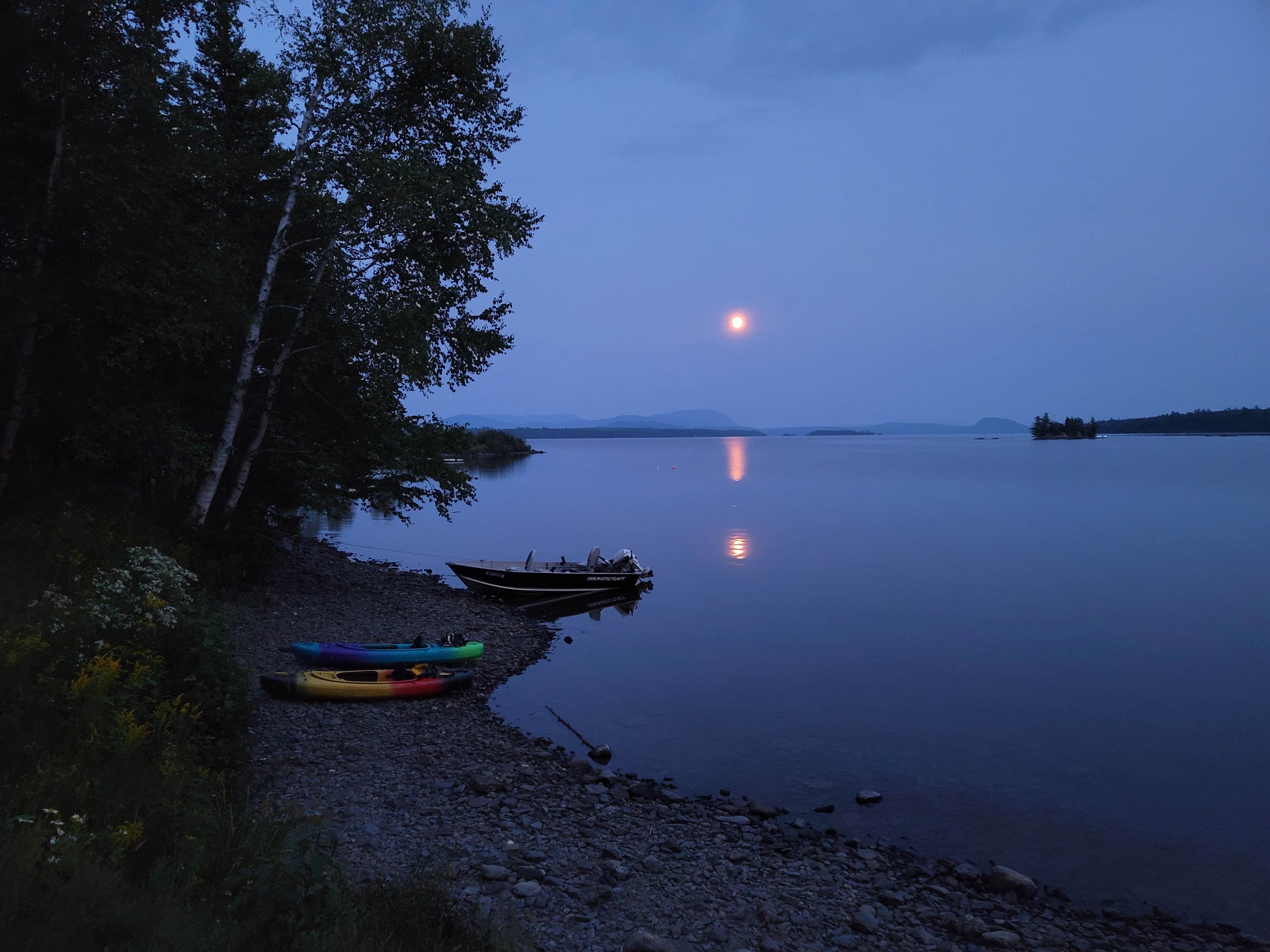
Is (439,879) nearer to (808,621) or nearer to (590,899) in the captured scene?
(590,899)

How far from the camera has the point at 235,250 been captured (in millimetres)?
19422

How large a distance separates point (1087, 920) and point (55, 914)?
40.2 feet

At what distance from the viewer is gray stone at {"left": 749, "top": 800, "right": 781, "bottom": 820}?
13484 millimetres

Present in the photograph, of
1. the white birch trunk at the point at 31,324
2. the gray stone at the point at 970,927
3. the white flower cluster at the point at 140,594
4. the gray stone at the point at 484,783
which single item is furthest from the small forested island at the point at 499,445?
the gray stone at the point at 970,927

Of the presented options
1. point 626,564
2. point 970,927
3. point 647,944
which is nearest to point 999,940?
point 970,927

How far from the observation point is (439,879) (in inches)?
336

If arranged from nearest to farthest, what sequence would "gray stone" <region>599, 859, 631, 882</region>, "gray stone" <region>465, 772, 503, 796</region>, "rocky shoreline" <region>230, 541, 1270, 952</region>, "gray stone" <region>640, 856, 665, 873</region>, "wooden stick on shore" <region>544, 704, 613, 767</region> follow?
"rocky shoreline" <region>230, 541, 1270, 952</region> < "gray stone" <region>599, 859, 631, 882</region> < "gray stone" <region>640, 856, 665, 873</region> < "gray stone" <region>465, 772, 503, 796</region> < "wooden stick on shore" <region>544, 704, 613, 767</region>

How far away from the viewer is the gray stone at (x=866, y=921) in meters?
9.84

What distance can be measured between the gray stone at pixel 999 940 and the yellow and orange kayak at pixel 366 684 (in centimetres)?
1221

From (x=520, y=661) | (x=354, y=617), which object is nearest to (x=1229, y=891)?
(x=520, y=661)

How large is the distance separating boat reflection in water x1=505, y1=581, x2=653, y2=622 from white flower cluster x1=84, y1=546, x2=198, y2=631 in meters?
16.9

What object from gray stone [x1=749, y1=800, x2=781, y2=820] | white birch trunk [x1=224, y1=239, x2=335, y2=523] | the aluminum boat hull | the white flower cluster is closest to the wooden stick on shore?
gray stone [x1=749, y1=800, x2=781, y2=820]

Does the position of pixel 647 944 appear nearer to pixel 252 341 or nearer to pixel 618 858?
pixel 618 858

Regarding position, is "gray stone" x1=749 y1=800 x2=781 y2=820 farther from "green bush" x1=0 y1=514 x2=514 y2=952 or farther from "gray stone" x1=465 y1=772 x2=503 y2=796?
"green bush" x1=0 y1=514 x2=514 y2=952
